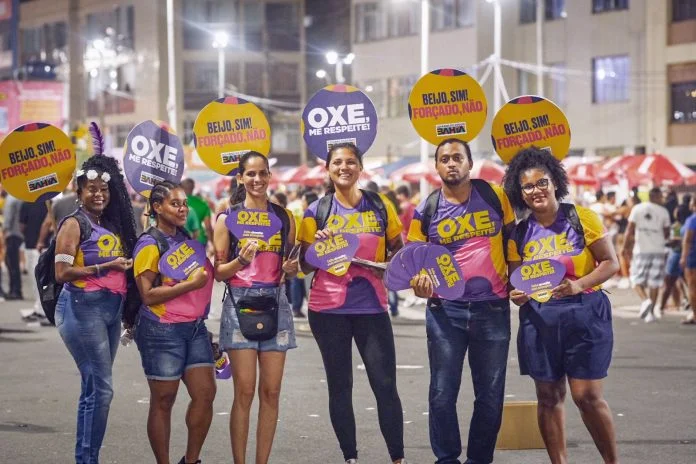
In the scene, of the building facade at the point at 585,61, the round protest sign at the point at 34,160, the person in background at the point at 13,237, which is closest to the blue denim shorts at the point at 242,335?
the round protest sign at the point at 34,160

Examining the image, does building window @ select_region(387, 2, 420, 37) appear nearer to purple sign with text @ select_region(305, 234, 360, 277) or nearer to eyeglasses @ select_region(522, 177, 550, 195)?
purple sign with text @ select_region(305, 234, 360, 277)

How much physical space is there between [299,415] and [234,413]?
260 cm

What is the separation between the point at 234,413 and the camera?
7367 mm

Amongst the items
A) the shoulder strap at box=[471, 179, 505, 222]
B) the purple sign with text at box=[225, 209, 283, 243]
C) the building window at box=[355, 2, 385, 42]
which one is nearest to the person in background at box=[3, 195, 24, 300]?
the purple sign with text at box=[225, 209, 283, 243]

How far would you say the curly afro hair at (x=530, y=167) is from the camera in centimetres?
727

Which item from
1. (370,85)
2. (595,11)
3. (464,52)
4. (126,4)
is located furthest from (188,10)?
(595,11)

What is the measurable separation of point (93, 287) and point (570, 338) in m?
2.60

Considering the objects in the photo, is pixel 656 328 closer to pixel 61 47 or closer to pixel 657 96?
pixel 657 96

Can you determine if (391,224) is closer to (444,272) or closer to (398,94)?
(444,272)

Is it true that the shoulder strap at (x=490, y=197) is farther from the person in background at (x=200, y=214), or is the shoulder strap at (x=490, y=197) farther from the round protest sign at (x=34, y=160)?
the person in background at (x=200, y=214)

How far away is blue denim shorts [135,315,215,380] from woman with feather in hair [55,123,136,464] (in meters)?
0.22

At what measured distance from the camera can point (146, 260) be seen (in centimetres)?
728

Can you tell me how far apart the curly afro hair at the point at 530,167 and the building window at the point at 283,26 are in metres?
65.7

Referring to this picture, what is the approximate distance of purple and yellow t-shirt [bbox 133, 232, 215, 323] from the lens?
7270 mm
